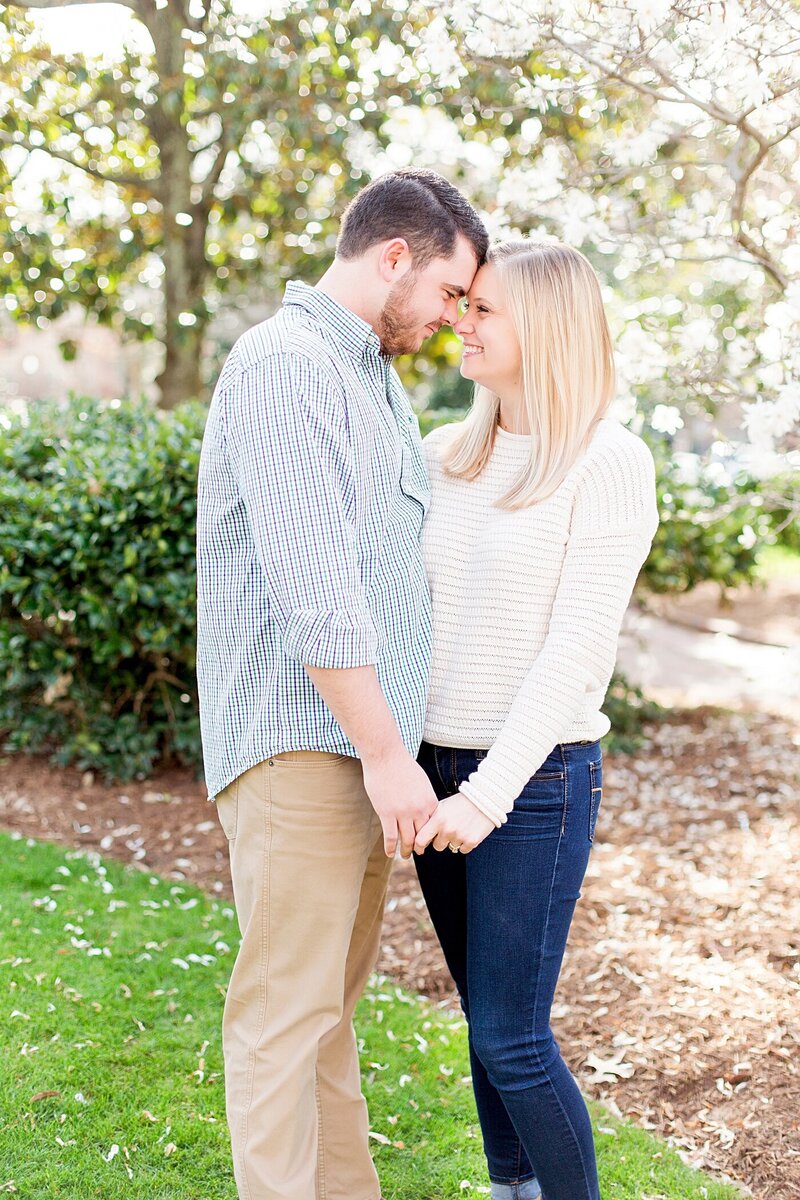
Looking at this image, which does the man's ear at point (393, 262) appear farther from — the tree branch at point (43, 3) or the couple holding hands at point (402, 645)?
the tree branch at point (43, 3)

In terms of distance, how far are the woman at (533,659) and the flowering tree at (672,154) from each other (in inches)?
53.7

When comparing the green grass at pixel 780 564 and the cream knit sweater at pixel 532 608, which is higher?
the cream knit sweater at pixel 532 608

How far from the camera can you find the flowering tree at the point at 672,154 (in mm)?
3182

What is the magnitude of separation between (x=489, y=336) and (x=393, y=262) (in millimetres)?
262

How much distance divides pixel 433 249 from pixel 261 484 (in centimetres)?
62

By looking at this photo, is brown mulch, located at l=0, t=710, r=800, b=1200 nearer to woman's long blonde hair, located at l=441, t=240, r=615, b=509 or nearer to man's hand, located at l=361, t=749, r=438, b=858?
man's hand, located at l=361, t=749, r=438, b=858

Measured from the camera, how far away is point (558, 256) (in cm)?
219

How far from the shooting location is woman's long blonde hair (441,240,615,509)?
2.16m

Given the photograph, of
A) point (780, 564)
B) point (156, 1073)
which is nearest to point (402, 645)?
point (156, 1073)

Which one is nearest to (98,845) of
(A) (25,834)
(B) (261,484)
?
(A) (25,834)

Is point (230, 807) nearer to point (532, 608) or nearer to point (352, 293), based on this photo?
point (532, 608)

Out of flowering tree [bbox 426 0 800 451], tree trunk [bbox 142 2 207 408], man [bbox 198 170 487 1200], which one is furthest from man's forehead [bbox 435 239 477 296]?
tree trunk [bbox 142 2 207 408]

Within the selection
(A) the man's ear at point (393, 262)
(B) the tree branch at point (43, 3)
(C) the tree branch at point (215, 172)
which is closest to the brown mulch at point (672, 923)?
(A) the man's ear at point (393, 262)

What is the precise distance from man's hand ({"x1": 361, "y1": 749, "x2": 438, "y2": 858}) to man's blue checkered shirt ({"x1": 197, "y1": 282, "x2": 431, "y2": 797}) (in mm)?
102
